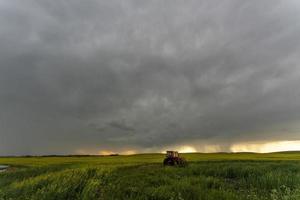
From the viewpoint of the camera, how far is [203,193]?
14211mm

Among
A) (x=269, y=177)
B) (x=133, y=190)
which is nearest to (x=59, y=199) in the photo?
(x=133, y=190)

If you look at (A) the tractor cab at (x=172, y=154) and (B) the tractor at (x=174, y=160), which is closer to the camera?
(B) the tractor at (x=174, y=160)

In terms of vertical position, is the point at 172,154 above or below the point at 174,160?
above

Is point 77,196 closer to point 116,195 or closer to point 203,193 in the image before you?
point 116,195

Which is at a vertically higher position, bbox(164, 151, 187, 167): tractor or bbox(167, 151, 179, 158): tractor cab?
bbox(167, 151, 179, 158): tractor cab

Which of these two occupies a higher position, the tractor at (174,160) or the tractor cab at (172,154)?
the tractor cab at (172,154)

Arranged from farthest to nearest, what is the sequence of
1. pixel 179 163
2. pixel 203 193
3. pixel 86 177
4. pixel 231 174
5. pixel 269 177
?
pixel 179 163
pixel 231 174
pixel 269 177
pixel 86 177
pixel 203 193

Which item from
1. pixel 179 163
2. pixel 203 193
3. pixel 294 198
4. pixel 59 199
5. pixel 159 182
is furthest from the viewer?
pixel 179 163

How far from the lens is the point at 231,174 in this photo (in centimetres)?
2686

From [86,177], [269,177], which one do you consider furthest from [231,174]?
[86,177]

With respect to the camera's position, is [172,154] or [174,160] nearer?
[174,160]

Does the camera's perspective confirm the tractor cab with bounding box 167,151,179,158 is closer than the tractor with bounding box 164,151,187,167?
No

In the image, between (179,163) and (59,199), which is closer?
(59,199)

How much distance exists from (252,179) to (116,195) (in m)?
13.3
